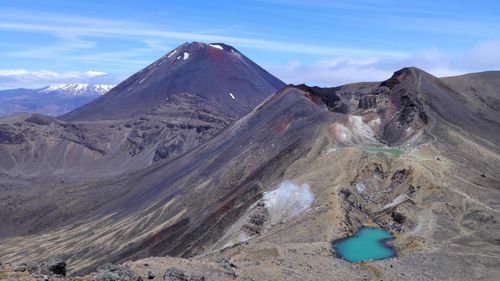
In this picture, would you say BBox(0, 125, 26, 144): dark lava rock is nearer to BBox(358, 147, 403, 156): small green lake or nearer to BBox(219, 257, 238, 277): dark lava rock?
BBox(358, 147, 403, 156): small green lake

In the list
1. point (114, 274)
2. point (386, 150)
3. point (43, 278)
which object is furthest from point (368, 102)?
point (43, 278)

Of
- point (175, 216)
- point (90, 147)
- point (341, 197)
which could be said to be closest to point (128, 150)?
point (90, 147)

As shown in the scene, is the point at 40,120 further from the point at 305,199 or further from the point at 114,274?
the point at 114,274

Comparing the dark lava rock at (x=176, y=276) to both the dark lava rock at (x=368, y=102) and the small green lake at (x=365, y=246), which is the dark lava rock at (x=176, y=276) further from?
the dark lava rock at (x=368, y=102)

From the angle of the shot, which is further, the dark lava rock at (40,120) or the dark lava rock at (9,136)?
the dark lava rock at (40,120)

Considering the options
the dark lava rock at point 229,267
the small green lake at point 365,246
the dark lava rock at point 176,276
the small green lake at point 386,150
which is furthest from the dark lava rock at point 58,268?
the small green lake at point 386,150

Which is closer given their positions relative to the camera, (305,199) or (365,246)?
(365,246)
